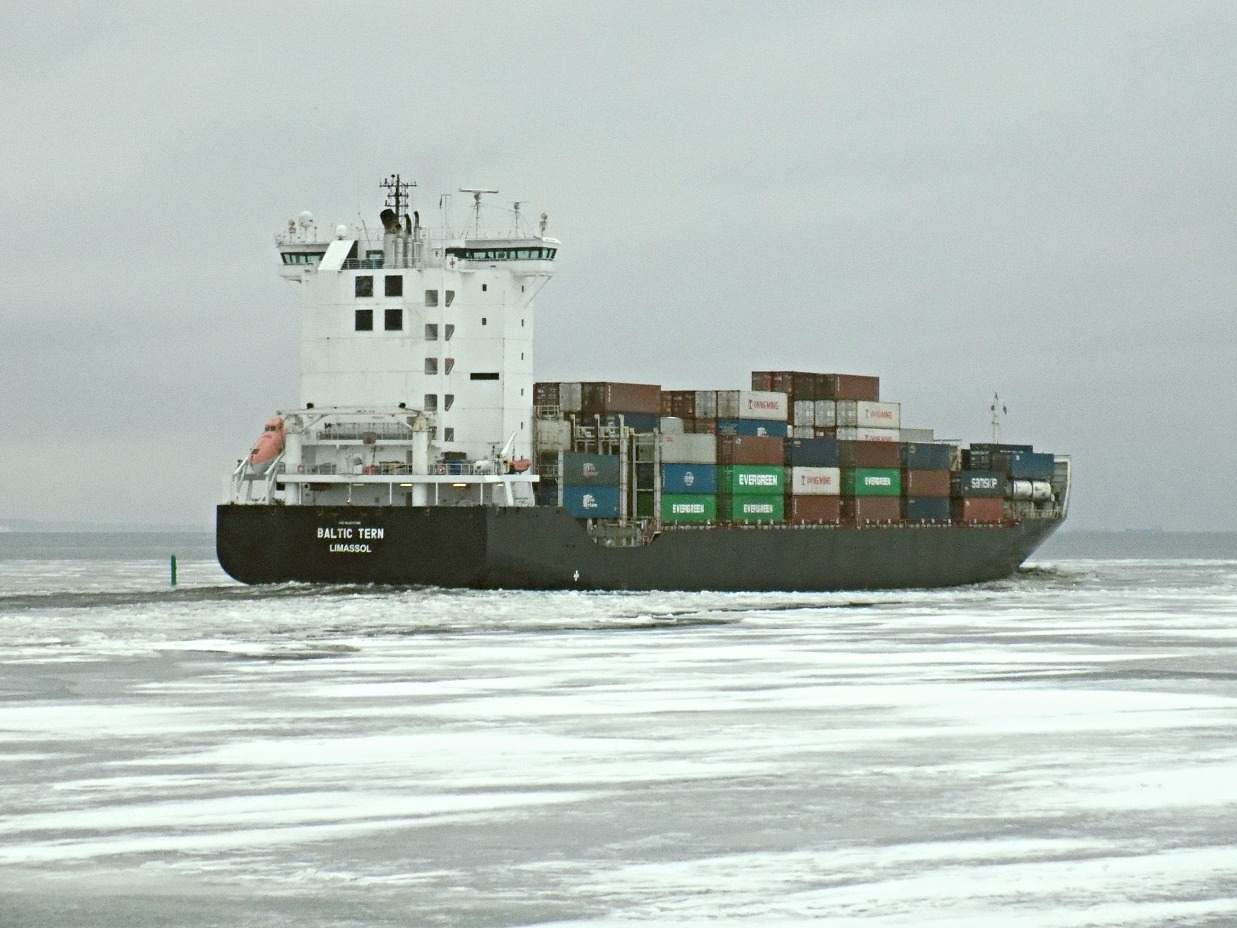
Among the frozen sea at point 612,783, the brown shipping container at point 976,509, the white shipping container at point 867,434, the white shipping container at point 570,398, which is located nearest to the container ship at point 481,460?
the white shipping container at point 570,398

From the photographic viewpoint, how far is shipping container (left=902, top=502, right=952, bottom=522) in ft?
180

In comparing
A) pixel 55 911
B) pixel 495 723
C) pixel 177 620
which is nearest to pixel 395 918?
pixel 55 911

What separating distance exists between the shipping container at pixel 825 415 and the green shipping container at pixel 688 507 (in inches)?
253

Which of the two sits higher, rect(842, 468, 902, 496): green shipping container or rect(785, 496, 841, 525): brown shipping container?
rect(842, 468, 902, 496): green shipping container

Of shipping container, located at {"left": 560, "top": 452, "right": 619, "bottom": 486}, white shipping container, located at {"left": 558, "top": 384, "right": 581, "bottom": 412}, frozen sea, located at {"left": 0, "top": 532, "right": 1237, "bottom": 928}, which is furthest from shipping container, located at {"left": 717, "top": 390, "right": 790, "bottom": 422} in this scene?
frozen sea, located at {"left": 0, "top": 532, "right": 1237, "bottom": 928}

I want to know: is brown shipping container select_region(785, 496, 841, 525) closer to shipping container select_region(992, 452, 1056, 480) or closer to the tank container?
the tank container

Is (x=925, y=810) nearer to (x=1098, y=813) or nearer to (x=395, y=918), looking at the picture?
(x=1098, y=813)

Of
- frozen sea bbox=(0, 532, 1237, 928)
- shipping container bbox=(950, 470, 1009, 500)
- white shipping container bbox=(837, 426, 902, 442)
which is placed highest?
white shipping container bbox=(837, 426, 902, 442)

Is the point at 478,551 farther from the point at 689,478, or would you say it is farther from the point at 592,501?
the point at 689,478

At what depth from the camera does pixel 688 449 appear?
47906 mm

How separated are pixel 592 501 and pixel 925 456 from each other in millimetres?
14432

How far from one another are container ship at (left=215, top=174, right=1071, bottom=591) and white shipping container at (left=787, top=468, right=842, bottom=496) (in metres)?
0.07

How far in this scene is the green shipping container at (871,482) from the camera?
52.7 meters

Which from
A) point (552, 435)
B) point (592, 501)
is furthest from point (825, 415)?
point (592, 501)
